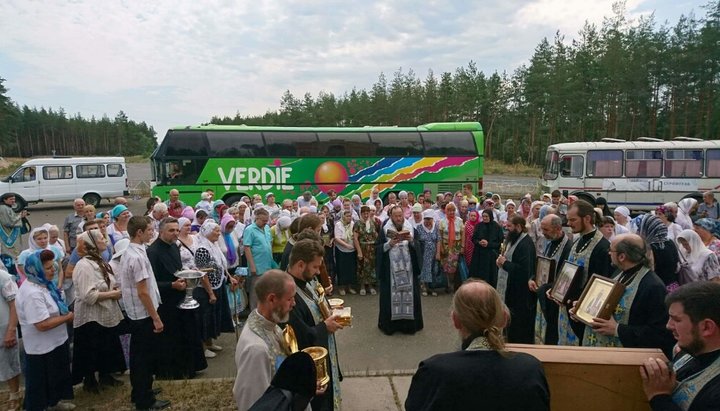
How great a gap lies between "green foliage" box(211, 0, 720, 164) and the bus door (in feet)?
66.6

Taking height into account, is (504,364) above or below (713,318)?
below

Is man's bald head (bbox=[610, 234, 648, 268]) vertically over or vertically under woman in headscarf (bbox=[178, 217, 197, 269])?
over

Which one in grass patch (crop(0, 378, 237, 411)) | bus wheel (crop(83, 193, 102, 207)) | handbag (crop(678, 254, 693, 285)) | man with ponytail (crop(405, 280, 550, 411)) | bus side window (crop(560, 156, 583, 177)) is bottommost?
grass patch (crop(0, 378, 237, 411))

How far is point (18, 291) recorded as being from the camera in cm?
412

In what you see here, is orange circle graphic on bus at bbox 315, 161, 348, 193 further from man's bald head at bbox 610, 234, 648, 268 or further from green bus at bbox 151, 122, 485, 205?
man's bald head at bbox 610, 234, 648, 268

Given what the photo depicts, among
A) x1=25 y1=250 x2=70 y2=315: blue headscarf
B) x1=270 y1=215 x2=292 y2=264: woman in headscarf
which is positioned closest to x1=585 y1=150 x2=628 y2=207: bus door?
x1=270 y1=215 x2=292 y2=264: woman in headscarf

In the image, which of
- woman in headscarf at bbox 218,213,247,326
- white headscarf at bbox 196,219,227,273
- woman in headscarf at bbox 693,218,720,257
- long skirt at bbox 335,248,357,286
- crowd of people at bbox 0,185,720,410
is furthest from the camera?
long skirt at bbox 335,248,357,286

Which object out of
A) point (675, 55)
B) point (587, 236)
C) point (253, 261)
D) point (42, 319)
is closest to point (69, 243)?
point (253, 261)

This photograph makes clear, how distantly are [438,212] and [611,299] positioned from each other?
625 centimetres

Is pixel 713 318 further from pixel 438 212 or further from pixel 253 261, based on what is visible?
pixel 438 212

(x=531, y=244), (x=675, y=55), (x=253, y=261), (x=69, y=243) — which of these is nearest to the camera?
(x=531, y=244)

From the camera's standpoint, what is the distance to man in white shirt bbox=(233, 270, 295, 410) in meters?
2.25

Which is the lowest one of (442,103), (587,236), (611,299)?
(611,299)

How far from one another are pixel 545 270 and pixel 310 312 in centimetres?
260
